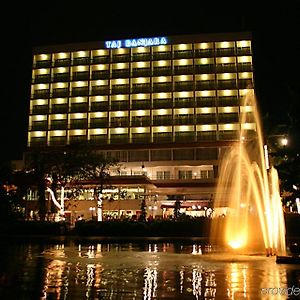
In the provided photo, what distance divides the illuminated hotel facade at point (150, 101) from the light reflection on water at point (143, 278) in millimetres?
65548

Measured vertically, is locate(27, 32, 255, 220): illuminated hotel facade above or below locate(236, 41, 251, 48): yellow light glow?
below

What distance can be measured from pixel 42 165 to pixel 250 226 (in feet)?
83.7

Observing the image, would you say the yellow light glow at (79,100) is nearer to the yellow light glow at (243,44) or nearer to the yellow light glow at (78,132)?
the yellow light glow at (78,132)

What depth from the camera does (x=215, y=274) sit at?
A: 45.9 ft

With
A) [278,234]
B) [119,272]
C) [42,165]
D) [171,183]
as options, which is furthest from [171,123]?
[119,272]

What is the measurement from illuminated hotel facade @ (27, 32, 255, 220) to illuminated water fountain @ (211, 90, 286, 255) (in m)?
13.6

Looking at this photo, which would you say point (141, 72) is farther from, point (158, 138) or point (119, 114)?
point (158, 138)

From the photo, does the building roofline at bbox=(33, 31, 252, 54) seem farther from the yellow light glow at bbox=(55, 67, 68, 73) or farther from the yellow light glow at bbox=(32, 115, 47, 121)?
the yellow light glow at bbox=(32, 115, 47, 121)

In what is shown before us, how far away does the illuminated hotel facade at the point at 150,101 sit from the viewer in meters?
89.0

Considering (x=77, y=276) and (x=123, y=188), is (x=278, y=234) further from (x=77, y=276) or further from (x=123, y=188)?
(x=123, y=188)

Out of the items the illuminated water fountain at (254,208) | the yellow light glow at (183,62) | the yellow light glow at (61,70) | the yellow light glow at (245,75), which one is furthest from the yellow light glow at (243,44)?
the yellow light glow at (61,70)

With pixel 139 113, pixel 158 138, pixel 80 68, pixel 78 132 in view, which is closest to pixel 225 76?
pixel 158 138

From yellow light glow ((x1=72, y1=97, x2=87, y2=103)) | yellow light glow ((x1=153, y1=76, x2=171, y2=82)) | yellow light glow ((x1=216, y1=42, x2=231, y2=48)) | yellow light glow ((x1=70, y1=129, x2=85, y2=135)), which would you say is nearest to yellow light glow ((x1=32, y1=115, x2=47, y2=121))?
yellow light glow ((x1=72, y1=97, x2=87, y2=103))

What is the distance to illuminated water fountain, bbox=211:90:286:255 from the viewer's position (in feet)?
78.6
